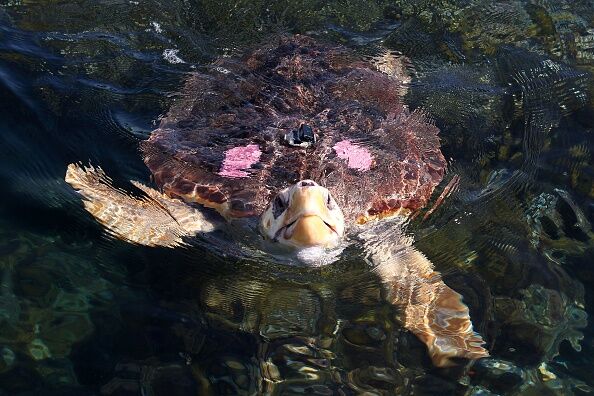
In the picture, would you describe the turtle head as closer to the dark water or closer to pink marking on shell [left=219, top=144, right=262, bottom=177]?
the dark water

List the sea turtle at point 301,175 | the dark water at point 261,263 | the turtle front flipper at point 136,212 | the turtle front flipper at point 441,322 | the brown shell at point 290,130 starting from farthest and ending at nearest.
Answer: the brown shell at point 290,130, the turtle front flipper at point 136,212, the sea turtle at point 301,175, the turtle front flipper at point 441,322, the dark water at point 261,263

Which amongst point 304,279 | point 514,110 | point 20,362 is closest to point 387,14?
point 514,110

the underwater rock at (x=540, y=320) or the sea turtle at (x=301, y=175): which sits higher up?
the sea turtle at (x=301, y=175)

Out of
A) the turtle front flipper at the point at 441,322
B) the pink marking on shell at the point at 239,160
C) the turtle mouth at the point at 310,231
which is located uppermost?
the pink marking on shell at the point at 239,160

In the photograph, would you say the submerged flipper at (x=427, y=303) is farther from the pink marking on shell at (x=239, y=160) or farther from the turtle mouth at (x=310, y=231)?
the pink marking on shell at (x=239, y=160)

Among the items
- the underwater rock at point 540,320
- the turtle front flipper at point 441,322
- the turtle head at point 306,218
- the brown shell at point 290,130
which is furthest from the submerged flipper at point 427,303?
the turtle head at point 306,218

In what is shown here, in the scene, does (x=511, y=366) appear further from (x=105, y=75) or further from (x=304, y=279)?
(x=105, y=75)

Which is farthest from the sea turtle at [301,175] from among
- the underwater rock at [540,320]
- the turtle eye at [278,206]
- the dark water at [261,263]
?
the underwater rock at [540,320]

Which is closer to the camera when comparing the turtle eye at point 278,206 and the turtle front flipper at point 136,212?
the turtle eye at point 278,206

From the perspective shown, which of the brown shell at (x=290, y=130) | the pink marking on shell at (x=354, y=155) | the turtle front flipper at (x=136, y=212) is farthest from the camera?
the pink marking on shell at (x=354, y=155)
